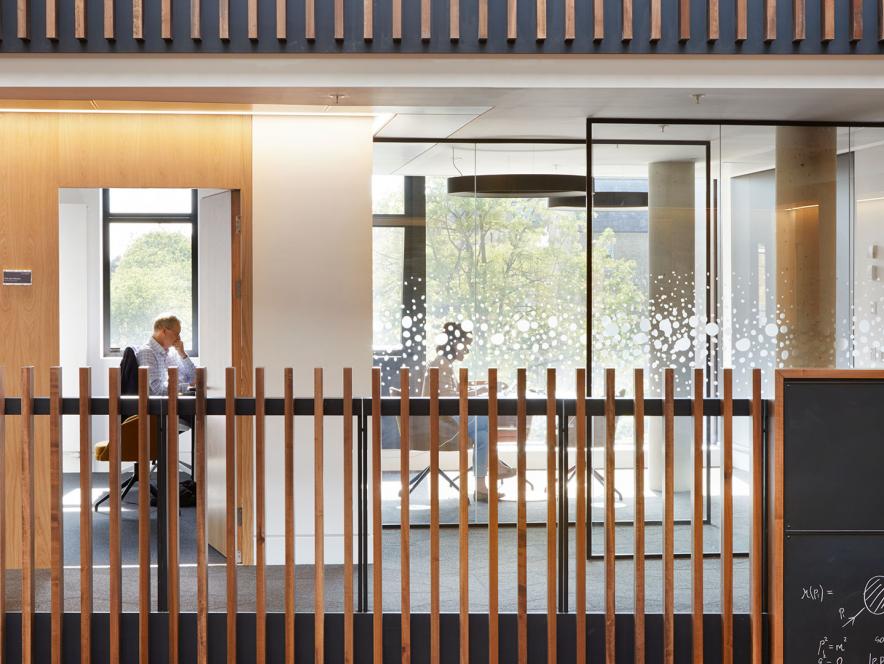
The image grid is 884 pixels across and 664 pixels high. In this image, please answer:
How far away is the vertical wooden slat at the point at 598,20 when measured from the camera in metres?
4.29

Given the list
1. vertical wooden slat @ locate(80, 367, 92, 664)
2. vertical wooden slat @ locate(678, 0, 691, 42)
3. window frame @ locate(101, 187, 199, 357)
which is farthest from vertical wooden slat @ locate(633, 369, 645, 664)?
window frame @ locate(101, 187, 199, 357)

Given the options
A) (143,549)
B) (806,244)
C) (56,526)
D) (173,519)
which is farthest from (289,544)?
(806,244)

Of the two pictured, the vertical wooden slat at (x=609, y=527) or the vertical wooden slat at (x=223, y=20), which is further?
the vertical wooden slat at (x=223, y=20)

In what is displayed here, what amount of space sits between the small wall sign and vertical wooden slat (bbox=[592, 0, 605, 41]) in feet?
11.3

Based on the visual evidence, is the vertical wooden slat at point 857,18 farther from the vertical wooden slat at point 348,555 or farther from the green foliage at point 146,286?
the green foliage at point 146,286

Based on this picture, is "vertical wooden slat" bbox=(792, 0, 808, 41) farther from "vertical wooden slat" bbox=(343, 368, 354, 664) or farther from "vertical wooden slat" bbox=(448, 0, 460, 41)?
"vertical wooden slat" bbox=(343, 368, 354, 664)

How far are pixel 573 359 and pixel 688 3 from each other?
2575 mm

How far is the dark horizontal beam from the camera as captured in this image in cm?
387

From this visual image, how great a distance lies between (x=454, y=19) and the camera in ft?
14.0

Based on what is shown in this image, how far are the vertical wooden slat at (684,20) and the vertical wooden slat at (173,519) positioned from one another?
8.76 ft

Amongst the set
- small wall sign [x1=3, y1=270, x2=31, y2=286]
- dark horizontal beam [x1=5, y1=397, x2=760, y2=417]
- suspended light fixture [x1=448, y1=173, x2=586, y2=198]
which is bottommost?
dark horizontal beam [x1=5, y1=397, x2=760, y2=417]

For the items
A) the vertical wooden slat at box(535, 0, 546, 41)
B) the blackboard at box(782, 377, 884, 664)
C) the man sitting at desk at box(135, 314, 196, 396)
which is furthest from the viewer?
the man sitting at desk at box(135, 314, 196, 396)

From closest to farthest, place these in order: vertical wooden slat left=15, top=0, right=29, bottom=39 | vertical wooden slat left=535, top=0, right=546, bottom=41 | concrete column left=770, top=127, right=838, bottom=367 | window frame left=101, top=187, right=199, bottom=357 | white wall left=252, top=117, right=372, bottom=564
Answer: vertical wooden slat left=15, top=0, right=29, bottom=39 < vertical wooden slat left=535, top=0, right=546, bottom=41 < white wall left=252, top=117, right=372, bottom=564 < concrete column left=770, top=127, right=838, bottom=367 < window frame left=101, top=187, right=199, bottom=357

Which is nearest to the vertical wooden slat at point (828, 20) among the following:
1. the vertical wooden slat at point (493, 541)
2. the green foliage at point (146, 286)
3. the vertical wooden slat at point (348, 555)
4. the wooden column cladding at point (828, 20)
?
the wooden column cladding at point (828, 20)
